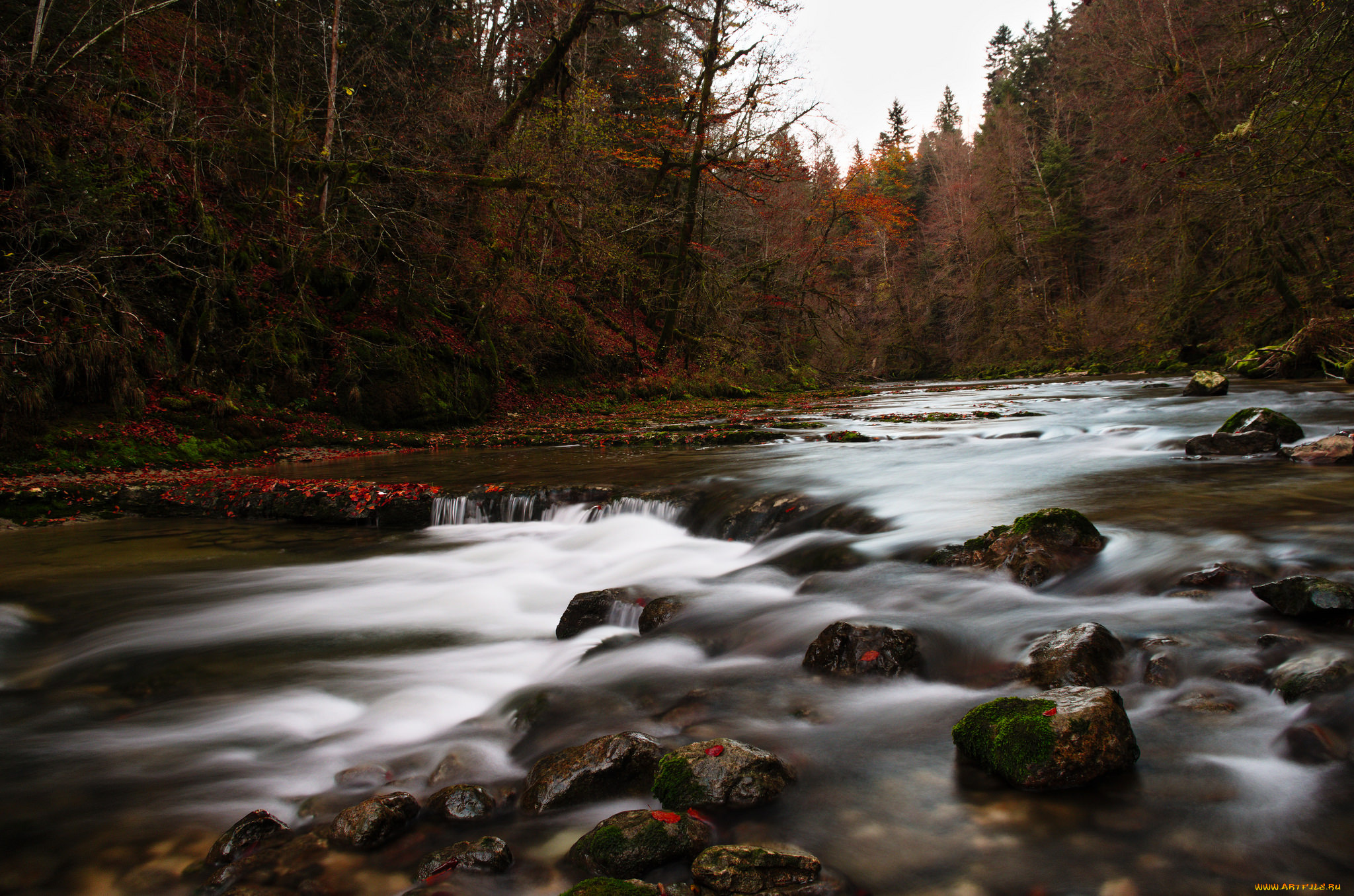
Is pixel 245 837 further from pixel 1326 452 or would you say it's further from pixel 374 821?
pixel 1326 452

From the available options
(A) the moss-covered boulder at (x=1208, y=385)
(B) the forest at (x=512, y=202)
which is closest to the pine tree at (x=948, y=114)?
(B) the forest at (x=512, y=202)

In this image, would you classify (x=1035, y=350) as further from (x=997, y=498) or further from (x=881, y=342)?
(x=997, y=498)

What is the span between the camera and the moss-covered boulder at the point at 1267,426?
6730mm

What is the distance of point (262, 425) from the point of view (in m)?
10.9

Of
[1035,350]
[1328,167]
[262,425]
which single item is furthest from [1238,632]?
[1035,350]

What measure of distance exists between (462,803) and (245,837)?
0.64m

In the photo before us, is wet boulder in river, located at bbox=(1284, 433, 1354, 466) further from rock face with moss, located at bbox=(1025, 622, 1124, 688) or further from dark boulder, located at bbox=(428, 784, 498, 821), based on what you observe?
dark boulder, located at bbox=(428, 784, 498, 821)

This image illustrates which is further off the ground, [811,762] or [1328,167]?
[1328,167]

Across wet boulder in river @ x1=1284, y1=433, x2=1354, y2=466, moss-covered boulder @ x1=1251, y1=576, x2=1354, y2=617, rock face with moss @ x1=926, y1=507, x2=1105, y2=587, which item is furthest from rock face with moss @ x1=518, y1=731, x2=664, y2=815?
wet boulder in river @ x1=1284, y1=433, x2=1354, y2=466

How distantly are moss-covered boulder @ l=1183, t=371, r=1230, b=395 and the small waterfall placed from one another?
13217 millimetres

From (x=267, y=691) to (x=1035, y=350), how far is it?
38.2 meters

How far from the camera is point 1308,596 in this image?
2783 mm

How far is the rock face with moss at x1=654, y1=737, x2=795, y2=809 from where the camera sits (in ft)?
7.06

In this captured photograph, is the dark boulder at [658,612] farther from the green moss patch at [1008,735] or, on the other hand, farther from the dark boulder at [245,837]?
the dark boulder at [245,837]
